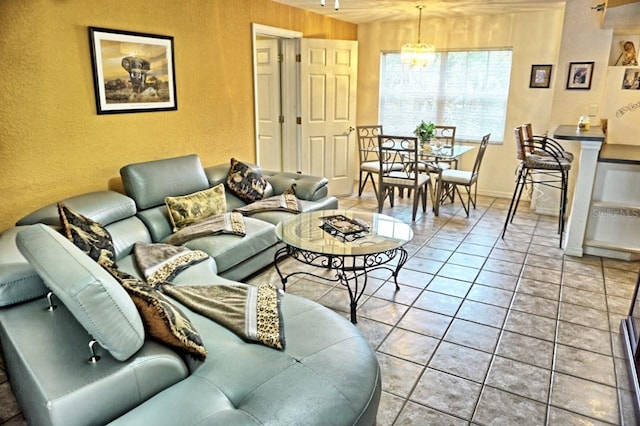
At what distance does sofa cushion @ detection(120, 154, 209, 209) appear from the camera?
10.7ft

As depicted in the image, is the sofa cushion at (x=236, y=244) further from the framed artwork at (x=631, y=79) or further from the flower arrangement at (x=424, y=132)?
the framed artwork at (x=631, y=79)

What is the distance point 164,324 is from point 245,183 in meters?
2.52

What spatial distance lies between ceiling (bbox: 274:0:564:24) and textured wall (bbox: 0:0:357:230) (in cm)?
88

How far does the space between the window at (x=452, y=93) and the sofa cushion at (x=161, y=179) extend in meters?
3.78

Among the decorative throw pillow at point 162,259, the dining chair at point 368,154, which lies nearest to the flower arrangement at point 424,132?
the dining chair at point 368,154

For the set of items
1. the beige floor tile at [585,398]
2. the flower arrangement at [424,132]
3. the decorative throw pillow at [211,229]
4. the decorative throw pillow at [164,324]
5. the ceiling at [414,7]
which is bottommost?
the beige floor tile at [585,398]

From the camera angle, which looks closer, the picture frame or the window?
the picture frame

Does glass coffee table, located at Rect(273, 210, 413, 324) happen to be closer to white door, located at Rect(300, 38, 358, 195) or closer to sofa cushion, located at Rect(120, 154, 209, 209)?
sofa cushion, located at Rect(120, 154, 209, 209)

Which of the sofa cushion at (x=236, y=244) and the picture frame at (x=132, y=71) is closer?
the sofa cushion at (x=236, y=244)

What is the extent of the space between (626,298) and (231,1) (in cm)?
426

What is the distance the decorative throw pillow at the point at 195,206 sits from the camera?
132 inches

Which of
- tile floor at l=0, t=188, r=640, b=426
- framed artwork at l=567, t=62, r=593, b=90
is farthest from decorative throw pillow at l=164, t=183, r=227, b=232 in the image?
framed artwork at l=567, t=62, r=593, b=90

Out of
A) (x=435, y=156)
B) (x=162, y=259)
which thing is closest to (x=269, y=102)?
(x=435, y=156)

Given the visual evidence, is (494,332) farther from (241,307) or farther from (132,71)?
(132,71)
